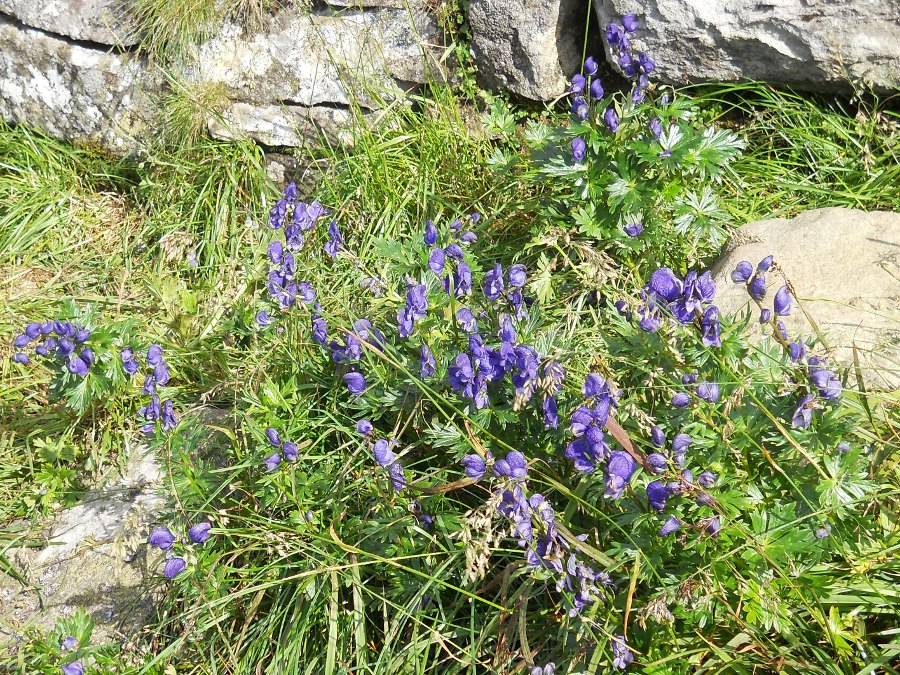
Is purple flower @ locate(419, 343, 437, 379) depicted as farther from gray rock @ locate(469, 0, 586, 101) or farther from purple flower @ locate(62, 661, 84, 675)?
gray rock @ locate(469, 0, 586, 101)

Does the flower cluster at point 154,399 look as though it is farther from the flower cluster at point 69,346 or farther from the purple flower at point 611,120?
the purple flower at point 611,120

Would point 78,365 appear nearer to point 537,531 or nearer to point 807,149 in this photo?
point 537,531

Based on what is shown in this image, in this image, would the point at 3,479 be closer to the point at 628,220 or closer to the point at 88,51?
the point at 88,51

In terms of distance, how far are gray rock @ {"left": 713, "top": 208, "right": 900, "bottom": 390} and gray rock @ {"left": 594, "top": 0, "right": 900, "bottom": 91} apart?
83 cm

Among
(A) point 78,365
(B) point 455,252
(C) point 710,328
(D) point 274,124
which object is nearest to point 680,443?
(C) point 710,328

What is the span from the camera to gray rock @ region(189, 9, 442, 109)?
411 cm

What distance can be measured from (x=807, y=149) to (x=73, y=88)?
4.20m

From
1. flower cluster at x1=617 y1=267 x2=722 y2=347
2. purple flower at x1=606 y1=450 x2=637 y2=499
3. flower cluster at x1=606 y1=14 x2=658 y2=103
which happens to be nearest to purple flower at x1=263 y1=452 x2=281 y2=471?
purple flower at x1=606 y1=450 x2=637 y2=499

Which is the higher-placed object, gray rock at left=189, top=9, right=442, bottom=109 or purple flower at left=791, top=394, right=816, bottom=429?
gray rock at left=189, top=9, right=442, bottom=109

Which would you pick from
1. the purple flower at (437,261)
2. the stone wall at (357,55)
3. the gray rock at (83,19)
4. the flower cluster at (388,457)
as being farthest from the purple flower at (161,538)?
the gray rock at (83,19)

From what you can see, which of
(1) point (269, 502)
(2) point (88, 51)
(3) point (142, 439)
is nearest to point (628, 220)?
(1) point (269, 502)

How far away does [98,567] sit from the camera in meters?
3.03

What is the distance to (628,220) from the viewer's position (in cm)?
297

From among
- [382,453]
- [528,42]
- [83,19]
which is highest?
[83,19]
